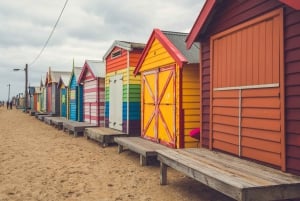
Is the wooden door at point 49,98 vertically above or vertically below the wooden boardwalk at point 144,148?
above

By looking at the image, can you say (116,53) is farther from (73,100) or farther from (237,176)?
(237,176)

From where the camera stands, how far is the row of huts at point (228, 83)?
4840 mm

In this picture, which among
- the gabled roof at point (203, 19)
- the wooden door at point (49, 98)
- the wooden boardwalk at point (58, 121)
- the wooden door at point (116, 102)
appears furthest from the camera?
→ the wooden door at point (49, 98)

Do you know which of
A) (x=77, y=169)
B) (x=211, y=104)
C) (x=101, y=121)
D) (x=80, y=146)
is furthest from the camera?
(x=101, y=121)

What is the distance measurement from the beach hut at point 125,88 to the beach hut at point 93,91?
2137mm

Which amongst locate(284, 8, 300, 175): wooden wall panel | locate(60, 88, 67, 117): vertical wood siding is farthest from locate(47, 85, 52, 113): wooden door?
locate(284, 8, 300, 175): wooden wall panel

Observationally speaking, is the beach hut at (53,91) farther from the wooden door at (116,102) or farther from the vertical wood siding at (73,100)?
the wooden door at (116,102)

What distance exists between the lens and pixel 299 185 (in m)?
4.19

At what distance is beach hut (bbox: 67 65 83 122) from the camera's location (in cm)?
1989

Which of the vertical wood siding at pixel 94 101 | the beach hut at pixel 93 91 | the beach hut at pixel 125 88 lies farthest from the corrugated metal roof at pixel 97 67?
the beach hut at pixel 125 88

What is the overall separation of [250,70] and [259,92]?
1.58 feet

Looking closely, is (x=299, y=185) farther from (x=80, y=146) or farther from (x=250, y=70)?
(x=80, y=146)

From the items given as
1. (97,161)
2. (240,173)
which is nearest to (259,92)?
(240,173)

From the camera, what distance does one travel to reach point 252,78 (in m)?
5.67
